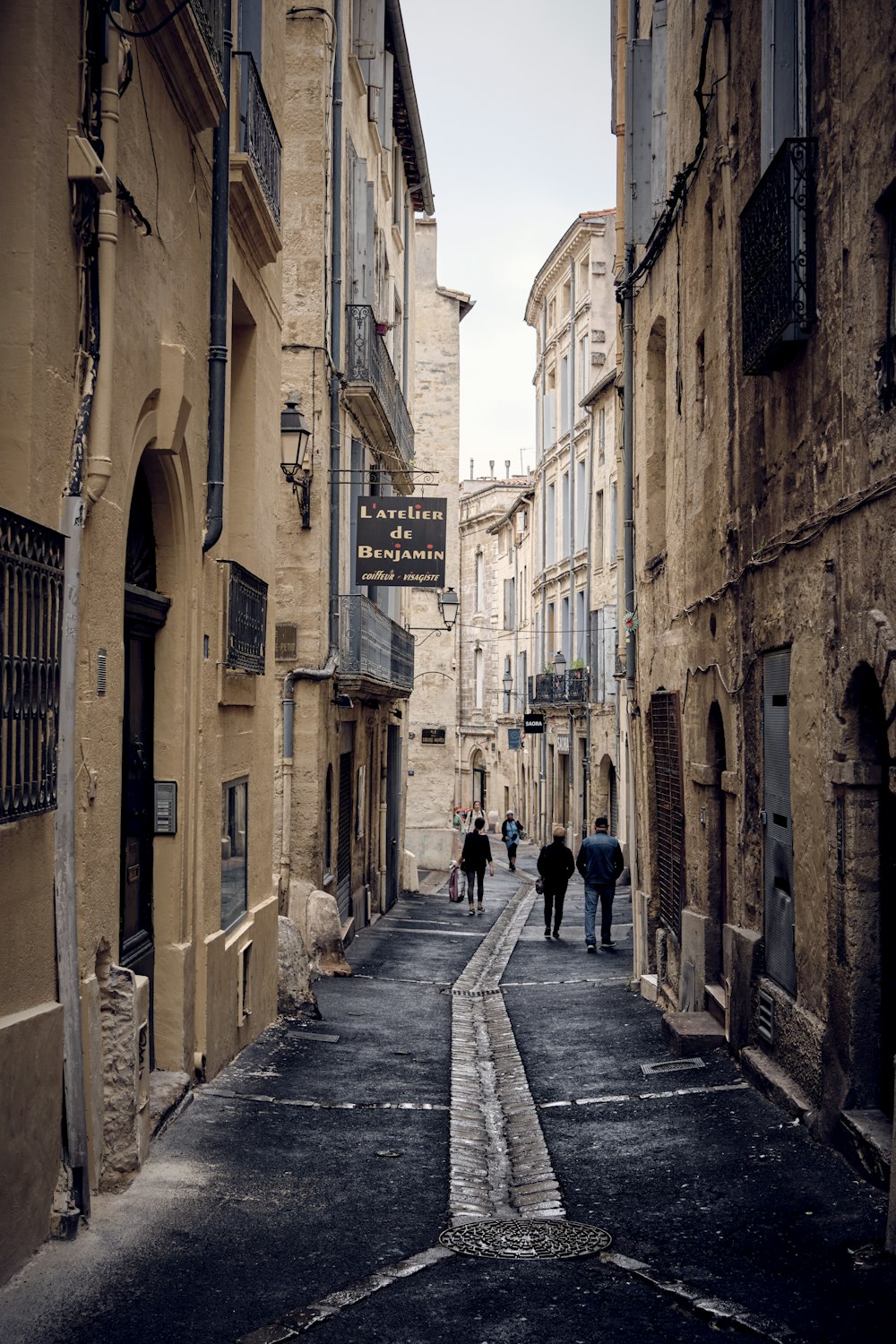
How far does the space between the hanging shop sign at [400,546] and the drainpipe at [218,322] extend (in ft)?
25.8

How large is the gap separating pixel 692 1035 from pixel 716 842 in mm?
1905

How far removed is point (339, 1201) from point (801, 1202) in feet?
6.72

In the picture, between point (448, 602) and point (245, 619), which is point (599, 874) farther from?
point (448, 602)

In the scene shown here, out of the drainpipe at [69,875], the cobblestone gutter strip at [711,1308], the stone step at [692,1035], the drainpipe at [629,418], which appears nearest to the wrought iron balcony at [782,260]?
the drainpipe at [69,875]

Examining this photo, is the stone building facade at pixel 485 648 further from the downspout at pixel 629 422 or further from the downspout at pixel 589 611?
the downspout at pixel 629 422

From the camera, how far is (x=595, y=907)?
59.2 feet

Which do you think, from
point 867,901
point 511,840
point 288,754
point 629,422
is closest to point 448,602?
point 511,840

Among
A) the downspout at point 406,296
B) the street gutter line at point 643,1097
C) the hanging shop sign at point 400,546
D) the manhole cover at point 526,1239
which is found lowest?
the street gutter line at point 643,1097

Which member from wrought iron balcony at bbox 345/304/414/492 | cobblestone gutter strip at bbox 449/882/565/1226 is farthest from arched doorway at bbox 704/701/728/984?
wrought iron balcony at bbox 345/304/414/492

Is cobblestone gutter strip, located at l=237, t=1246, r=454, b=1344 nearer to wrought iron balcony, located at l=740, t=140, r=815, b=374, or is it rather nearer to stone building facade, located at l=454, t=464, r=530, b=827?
wrought iron balcony, located at l=740, t=140, r=815, b=374

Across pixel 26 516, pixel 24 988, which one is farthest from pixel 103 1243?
pixel 26 516

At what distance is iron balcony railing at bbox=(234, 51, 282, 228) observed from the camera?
9.80m

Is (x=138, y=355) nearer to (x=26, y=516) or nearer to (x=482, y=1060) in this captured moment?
(x=26, y=516)

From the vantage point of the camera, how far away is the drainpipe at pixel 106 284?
6.09 metres
